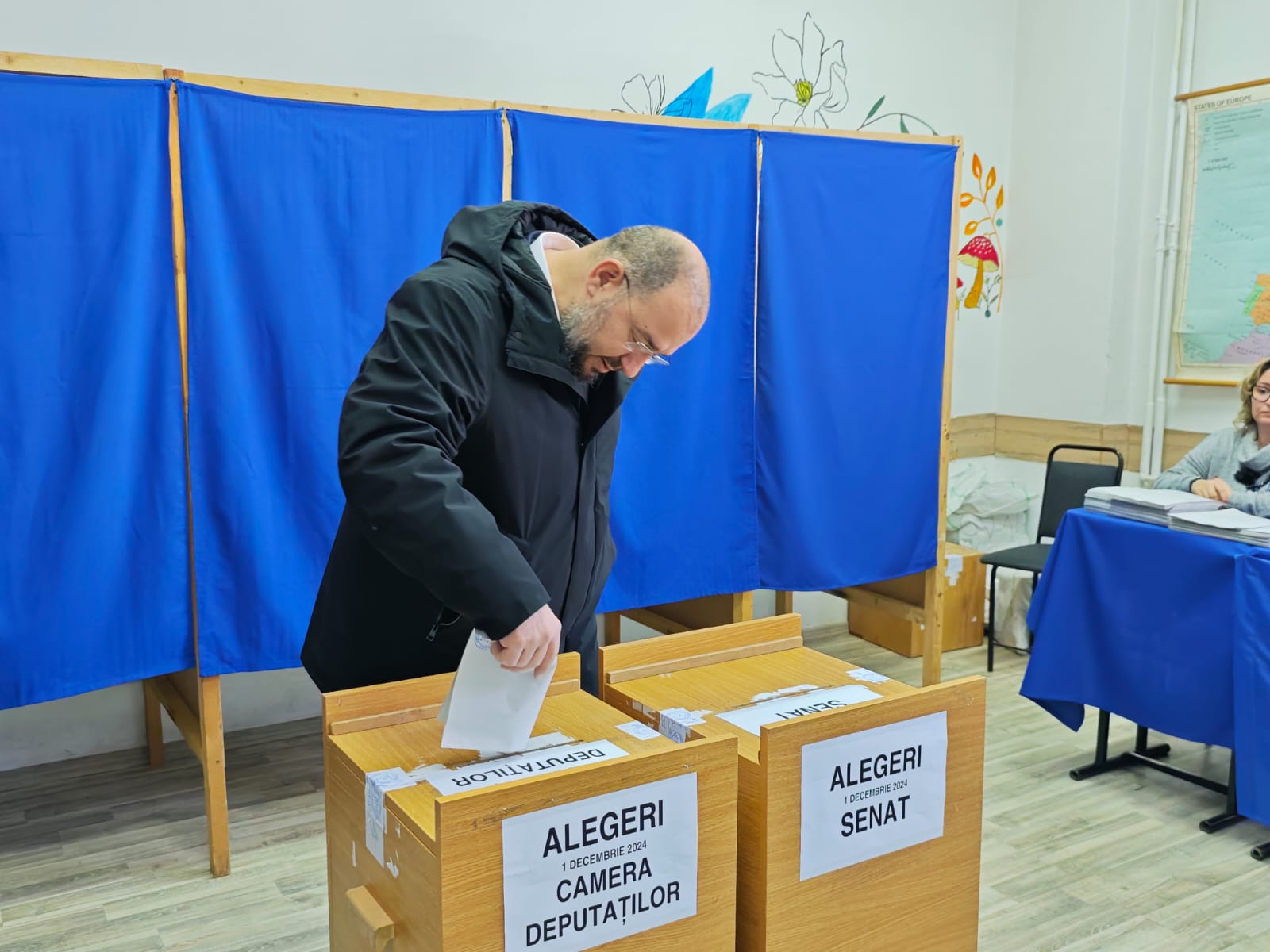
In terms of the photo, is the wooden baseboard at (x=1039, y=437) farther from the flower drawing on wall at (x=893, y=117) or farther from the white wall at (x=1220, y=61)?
the flower drawing on wall at (x=893, y=117)

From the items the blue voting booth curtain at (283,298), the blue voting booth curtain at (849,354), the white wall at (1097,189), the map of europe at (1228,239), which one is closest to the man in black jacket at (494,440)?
the blue voting booth curtain at (283,298)

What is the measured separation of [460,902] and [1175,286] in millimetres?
4174

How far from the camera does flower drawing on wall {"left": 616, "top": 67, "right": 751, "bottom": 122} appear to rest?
3631 mm

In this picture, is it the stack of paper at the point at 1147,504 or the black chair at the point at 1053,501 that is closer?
the stack of paper at the point at 1147,504

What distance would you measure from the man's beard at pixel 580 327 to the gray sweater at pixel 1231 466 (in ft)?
7.47

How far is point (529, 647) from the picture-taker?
3.71 feet

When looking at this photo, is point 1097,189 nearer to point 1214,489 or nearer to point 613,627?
point 1214,489

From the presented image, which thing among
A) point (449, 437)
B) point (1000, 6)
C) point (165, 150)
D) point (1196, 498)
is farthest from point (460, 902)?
point (1000, 6)

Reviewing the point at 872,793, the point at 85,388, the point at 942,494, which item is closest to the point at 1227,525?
the point at 942,494

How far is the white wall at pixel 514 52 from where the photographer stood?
2.89m

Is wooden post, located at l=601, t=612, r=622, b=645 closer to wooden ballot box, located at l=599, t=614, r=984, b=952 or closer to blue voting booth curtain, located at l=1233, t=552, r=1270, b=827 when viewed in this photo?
blue voting booth curtain, located at l=1233, t=552, r=1270, b=827

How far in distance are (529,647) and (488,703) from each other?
7 cm

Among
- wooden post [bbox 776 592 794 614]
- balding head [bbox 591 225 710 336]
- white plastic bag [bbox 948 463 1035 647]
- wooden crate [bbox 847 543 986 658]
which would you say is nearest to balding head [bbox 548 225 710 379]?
balding head [bbox 591 225 710 336]

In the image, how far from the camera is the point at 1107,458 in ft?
14.3
